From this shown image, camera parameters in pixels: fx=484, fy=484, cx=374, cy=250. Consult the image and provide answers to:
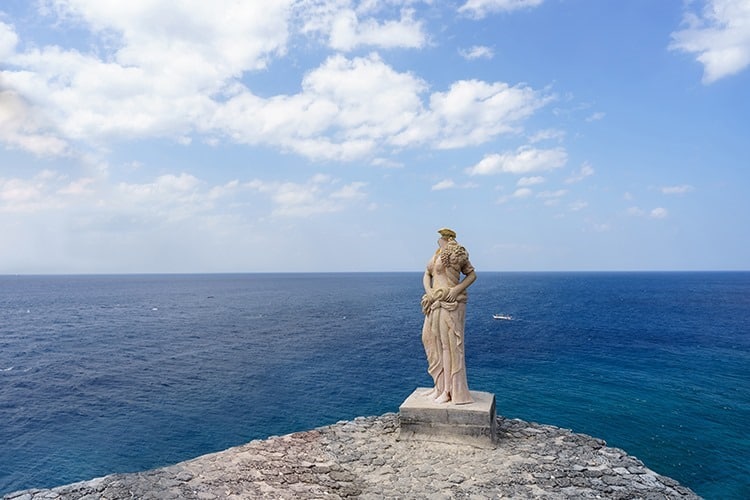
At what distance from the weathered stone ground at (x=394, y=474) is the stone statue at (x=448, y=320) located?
4.40 feet

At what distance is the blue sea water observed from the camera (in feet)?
65.9

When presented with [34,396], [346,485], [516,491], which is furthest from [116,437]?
[516,491]

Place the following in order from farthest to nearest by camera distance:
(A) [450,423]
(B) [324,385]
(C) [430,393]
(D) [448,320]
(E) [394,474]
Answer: (B) [324,385], (C) [430,393], (D) [448,320], (A) [450,423], (E) [394,474]

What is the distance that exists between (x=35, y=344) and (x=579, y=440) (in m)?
49.8

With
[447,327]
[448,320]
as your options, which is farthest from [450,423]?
[448,320]

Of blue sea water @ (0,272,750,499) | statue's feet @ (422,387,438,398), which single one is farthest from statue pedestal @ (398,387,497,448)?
blue sea water @ (0,272,750,499)

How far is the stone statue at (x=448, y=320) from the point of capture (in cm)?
1138

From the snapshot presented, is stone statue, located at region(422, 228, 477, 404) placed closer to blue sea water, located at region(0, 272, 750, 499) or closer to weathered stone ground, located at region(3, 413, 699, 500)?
weathered stone ground, located at region(3, 413, 699, 500)

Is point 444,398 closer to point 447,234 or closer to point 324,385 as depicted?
point 447,234

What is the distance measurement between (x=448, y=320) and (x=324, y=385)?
66.3 feet

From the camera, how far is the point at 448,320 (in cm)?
1140

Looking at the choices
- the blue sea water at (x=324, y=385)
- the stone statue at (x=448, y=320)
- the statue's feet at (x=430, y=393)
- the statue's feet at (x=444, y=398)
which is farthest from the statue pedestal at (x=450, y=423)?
the blue sea water at (x=324, y=385)

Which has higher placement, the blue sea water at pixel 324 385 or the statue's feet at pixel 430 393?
the statue's feet at pixel 430 393

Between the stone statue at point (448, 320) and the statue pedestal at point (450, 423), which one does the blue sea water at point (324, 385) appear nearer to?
the statue pedestal at point (450, 423)
